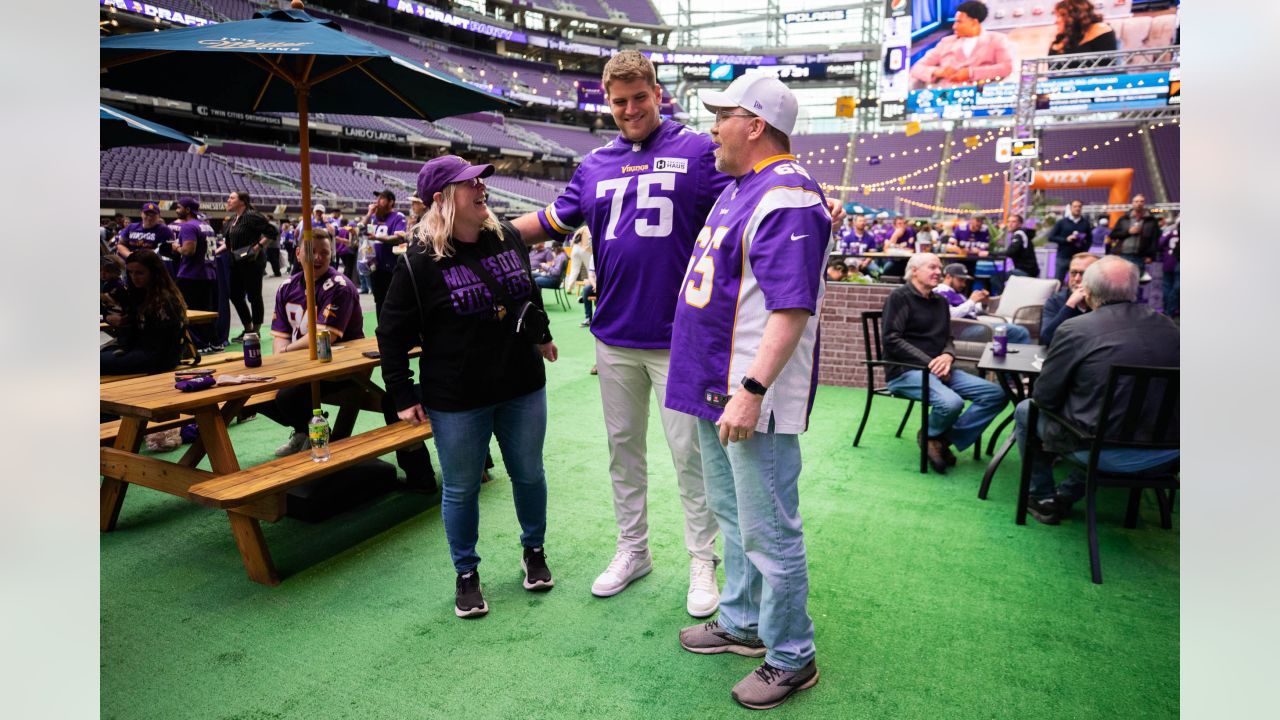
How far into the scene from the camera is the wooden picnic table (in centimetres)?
294

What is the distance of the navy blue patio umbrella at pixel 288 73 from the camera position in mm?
3146

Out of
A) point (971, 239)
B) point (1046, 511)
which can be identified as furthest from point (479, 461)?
point (971, 239)

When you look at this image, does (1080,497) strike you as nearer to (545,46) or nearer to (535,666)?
(535,666)

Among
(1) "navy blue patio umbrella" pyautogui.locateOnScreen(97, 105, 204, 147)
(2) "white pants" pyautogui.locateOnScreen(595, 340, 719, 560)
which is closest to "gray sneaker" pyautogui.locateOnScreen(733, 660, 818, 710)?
(2) "white pants" pyautogui.locateOnScreen(595, 340, 719, 560)

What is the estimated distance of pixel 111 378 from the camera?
13.6ft

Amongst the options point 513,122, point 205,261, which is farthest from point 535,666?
point 513,122

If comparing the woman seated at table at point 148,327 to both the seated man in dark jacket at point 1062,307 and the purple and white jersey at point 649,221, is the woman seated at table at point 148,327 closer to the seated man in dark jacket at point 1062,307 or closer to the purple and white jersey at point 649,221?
the purple and white jersey at point 649,221

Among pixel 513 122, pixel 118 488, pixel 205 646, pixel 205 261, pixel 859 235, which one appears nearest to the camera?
pixel 205 646

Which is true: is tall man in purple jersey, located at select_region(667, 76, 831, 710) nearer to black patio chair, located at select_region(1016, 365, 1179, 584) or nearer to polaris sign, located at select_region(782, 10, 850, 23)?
black patio chair, located at select_region(1016, 365, 1179, 584)

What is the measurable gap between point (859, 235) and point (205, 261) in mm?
11204

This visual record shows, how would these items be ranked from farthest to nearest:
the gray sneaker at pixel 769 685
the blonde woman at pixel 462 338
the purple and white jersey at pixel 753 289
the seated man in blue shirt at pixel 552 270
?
1. the seated man in blue shirt at pixel 552 270
2. the blonde woman at pixel 462 338
3. the gray sneaker at pixel 769 685
4. the purple and white jersey at pixel 753 289

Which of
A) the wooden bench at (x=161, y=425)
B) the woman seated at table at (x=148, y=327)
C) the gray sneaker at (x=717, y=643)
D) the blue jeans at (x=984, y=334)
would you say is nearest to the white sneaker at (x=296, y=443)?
the wooden bench at (x=161, y=425)

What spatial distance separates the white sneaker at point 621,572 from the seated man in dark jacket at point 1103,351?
194 cm

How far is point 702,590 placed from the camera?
2803 mm
